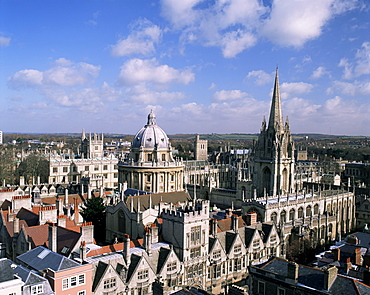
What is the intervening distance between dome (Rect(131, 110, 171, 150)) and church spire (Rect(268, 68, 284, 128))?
17700 mm

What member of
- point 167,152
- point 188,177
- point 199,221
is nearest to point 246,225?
point 199,221

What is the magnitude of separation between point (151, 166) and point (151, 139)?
4.94 m

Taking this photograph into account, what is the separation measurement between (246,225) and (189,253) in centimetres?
977

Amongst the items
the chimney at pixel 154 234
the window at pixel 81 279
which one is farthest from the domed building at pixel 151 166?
the window at pixel 81 279

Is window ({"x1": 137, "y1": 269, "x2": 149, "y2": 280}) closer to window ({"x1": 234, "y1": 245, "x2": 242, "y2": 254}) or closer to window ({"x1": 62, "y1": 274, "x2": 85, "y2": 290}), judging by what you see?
window ({"x1": 62, "y1": 274, "x2": 85, "y2": 290})

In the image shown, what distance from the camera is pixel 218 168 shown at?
9362 cm

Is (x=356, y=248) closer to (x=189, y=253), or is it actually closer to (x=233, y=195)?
(x=189, y=253)

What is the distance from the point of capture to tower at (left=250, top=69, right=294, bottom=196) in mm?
53688

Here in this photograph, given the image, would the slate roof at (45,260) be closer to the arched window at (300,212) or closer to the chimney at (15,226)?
the chimney at (15,226)

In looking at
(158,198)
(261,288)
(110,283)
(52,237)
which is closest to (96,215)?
(158,198)

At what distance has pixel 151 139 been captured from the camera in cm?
6166

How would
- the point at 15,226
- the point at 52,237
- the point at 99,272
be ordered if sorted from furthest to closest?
the point at 15,226 < the point at 52,237 < the point at 99,272

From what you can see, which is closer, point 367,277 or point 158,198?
point 367,277

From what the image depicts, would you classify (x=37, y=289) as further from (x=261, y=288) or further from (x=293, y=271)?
(x=293, y=271)
